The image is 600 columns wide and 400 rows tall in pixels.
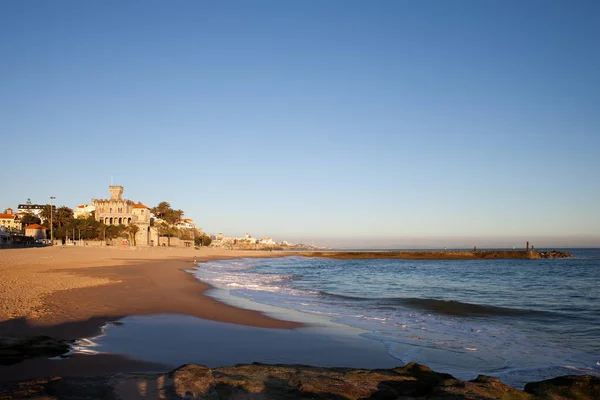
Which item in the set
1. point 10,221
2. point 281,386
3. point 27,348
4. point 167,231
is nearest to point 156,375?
point 281,386

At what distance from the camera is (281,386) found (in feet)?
19.7

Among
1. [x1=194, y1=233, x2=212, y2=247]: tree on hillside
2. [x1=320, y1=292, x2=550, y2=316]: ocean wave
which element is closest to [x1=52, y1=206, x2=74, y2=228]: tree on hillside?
[x1=194, y1=233, x2=212, y2=247]: tree on hillside

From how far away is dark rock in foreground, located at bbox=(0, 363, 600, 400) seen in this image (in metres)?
5.48

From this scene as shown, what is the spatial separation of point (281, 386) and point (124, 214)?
114 metres

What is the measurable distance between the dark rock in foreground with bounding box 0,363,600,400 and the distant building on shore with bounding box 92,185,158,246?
355ft

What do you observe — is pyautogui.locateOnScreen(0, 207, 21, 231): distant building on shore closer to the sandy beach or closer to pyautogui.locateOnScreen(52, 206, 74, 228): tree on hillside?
pyautogui.locateOnScreen(52, 206, 74, 228): tree on hillside

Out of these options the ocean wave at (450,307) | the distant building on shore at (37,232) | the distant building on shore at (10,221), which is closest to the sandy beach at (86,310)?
the ocean wave at (450,307)

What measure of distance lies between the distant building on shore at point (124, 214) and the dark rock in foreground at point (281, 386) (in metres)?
108

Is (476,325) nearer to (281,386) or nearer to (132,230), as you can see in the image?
(281,386)

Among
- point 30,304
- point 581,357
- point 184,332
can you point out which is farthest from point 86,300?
point 581,357

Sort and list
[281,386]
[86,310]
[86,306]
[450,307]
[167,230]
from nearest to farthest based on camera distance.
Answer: [281,386], [86,310], [86,306], [450,307], [167,230]

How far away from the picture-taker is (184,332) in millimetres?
11406

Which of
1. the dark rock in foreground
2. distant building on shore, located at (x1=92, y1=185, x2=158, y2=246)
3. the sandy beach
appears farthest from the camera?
distant building on shore, located at (x1=92, y1=185, x2=158, y2=246)

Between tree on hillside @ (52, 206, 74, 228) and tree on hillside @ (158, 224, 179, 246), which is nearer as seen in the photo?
tree on hillside @ (52, 206, 74, 228)
